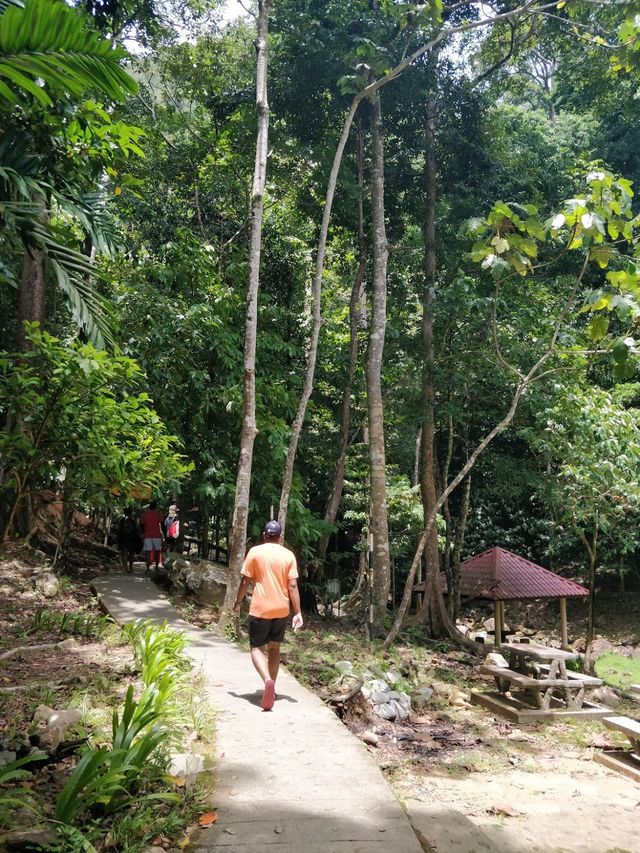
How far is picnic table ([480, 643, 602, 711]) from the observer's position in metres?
9.49

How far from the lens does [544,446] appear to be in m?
13.0

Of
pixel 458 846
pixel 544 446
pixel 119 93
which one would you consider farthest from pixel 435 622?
pixel 119 93

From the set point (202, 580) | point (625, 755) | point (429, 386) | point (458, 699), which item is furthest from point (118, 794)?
point (429, 386)

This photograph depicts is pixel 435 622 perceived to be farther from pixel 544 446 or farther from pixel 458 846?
pixel 458 846

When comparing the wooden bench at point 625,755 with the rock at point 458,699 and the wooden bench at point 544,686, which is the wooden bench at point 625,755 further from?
the rock at point 458,699

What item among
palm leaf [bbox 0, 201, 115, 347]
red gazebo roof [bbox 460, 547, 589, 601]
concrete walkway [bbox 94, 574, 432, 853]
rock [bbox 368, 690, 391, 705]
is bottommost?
rock [bbox 368, 690, 391, 705]

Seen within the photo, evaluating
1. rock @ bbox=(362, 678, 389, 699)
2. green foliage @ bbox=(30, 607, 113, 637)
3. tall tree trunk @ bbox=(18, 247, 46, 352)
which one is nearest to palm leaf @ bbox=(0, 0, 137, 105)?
green foliage @ bbox=(30, 607, 113, 637)

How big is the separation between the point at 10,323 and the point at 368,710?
11820mm

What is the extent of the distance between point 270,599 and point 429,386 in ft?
28.2

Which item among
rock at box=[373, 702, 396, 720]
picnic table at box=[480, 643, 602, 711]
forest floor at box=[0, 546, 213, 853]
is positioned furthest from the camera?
picnic table at box=[480, 643, 602, 711]

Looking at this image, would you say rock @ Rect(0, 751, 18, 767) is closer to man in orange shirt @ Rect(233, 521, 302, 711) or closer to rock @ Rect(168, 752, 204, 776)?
rock @ Rect(168, 752, 204, 776)

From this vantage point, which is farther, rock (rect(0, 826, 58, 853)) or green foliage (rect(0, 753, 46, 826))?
green foliage (rect(0, 753, 46, 826))

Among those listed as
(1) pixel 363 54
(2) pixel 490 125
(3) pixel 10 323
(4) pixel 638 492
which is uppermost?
(2) pixel 490 125

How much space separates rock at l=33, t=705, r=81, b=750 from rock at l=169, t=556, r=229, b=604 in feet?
22.6
